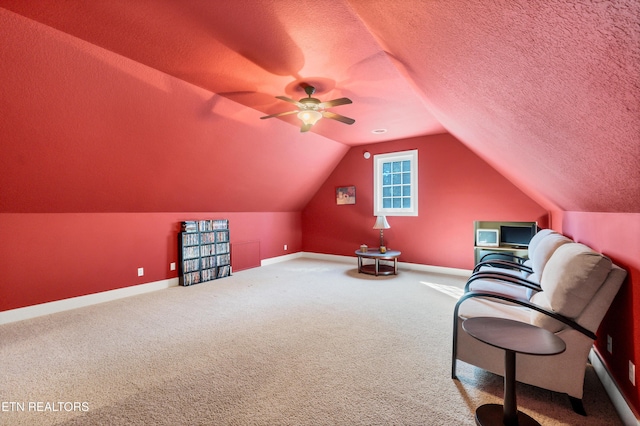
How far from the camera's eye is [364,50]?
2510mm

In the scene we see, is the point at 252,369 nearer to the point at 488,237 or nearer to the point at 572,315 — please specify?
the point at 572,315

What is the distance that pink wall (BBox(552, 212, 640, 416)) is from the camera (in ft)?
5.37

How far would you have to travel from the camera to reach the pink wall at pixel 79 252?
3.39 metres

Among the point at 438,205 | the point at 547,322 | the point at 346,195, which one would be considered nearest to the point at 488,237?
the point at 438,205

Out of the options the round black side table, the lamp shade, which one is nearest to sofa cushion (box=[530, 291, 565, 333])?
the round black side table

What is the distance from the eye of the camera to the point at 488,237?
16.0ft

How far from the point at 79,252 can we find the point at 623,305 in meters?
5.59

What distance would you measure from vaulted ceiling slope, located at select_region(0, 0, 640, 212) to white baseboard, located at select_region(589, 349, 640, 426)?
1.16 m

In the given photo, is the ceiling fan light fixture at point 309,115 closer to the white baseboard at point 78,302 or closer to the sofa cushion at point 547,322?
the sofa cushion at point 547,322

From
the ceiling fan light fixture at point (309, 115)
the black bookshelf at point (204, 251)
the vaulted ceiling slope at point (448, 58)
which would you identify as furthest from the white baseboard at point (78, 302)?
the ceiling fan light fixture at point (309, 115)

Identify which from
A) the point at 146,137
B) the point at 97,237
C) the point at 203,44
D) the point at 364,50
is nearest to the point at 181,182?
the point at 146,137

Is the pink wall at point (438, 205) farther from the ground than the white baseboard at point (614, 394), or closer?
farther from the ground

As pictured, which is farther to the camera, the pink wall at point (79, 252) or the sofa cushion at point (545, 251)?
the pink wall at point (79, 252)

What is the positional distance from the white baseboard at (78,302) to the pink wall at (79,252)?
61mm
